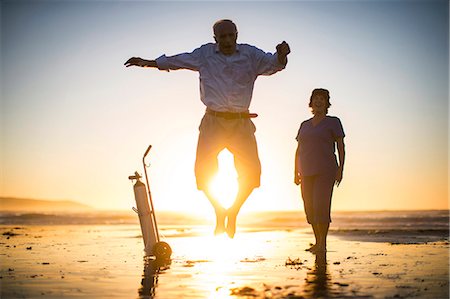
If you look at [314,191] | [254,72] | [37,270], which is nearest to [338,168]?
[314,191]

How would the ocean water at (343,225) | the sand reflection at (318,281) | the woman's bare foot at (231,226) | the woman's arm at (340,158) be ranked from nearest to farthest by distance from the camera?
the sand reflection at (318,281) < the woman's bare foot at (231,226) < the woman's arm at (340,158) < the ocean water at (343,225)

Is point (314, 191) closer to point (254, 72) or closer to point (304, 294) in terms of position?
point (254, 72)

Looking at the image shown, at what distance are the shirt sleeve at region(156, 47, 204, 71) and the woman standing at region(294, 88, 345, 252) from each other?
121 inches

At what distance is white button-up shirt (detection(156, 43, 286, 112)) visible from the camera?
25.9ft

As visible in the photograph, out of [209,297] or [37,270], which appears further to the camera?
[37,270]

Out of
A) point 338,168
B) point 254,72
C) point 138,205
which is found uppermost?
point 254,72

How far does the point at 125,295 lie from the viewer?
6250 mm

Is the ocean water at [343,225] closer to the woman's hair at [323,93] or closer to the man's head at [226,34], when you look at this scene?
the woman's hair at [323,93]

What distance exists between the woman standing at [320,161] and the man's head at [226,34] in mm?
2972

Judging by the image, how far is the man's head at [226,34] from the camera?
791cm

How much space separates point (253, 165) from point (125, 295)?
8.83ft

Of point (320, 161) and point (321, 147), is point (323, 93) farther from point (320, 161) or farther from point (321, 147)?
point (320, 161)

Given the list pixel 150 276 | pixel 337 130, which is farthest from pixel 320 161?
pixel 150 276

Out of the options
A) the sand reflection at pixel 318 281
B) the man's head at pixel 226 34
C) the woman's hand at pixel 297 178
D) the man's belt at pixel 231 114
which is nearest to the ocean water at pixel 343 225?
the woman's hand at pixel 297 178
